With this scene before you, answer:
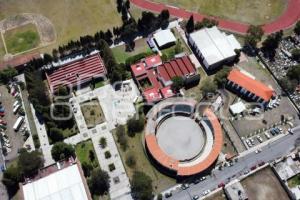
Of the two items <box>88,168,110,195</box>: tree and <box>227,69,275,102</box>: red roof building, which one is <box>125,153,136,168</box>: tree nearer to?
<box>88,168,110,195</box>: tree

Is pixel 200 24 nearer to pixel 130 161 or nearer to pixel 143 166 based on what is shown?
pixel 143 166

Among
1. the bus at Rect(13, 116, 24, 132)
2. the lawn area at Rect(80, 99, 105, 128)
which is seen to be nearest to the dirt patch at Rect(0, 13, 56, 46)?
the lawn area at Rect(80, 99, 105, 128)

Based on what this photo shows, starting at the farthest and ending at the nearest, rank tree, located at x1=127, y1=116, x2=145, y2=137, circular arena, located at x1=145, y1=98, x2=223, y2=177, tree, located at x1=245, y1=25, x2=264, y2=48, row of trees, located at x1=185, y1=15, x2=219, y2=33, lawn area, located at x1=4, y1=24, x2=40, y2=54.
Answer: row of trees, located at x1=185, y1=15, x2=219, y2=33
lawn area, located at x1=4, y1=24, x2=40, y2=54
tree, located at x1=245, y1=25, x2=264, y2=48
tree, located at x1=127, y1=116, x2=145, y2=137
circular arena, located at x1=145, y1=98, x2=223, y2=177

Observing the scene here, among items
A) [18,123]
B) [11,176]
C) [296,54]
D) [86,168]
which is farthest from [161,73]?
[11,176]

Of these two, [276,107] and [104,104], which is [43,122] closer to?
[104,104]

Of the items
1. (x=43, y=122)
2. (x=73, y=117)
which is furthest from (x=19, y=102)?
(x=73, y=117)

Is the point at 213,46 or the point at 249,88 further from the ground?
the point at 213,46
